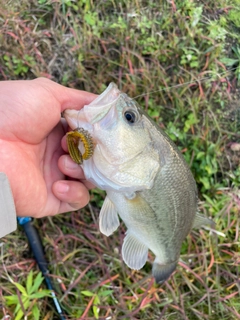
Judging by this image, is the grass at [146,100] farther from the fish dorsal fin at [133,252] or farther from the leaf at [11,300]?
the fish dorsal fin at [133,252]

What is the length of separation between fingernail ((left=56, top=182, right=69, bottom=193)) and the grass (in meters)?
0.73

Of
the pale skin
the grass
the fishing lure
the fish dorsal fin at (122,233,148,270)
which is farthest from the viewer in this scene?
the grass

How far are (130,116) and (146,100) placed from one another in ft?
3.43

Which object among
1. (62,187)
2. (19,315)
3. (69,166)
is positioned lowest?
(19,315)

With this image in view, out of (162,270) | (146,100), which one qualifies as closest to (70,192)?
(162,270)

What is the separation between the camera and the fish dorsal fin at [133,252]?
2105 mm

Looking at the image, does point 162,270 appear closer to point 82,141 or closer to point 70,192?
point 70,192

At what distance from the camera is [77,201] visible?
2.10 meters

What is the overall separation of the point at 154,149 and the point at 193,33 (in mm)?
1398

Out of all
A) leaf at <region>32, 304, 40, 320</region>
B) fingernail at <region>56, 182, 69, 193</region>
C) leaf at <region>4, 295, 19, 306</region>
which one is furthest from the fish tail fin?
leaf at <region>4, 295, 19, 306</region>

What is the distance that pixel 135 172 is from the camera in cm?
175

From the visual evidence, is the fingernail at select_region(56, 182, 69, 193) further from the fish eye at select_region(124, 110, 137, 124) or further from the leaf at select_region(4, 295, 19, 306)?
the leaf at select_region(4, 295, 19, 306)

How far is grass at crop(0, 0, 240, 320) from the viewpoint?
264 cm

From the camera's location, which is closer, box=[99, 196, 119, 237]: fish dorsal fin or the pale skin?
the pale skin
